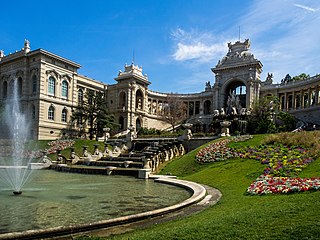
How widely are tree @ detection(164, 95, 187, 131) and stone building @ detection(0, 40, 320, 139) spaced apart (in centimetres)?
134

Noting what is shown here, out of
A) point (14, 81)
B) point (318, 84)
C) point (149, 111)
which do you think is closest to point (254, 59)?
point (318, 84)

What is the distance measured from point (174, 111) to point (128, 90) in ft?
37.1

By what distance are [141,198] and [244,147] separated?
12517 mm

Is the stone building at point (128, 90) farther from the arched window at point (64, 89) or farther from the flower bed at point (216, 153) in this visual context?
the flower bed at point (216, 153)

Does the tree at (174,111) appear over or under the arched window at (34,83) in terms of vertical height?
under

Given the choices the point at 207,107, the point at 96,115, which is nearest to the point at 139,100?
the point at 207,107

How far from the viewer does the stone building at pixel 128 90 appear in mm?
49188

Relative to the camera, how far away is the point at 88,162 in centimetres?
2816

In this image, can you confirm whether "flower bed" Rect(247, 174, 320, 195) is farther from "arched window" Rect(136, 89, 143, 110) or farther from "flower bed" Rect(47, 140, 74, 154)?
"arched window" Rect(136, 89, 143, 110)

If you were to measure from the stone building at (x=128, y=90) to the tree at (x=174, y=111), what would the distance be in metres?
1.34

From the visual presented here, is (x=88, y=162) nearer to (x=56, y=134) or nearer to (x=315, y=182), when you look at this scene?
(x=315, y=182)

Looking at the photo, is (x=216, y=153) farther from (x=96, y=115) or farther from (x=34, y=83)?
(x=34, y=83)

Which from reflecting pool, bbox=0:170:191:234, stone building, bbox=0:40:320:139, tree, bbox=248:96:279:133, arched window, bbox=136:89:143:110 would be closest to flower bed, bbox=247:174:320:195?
reflecting pool, bbox=0:170:191:234

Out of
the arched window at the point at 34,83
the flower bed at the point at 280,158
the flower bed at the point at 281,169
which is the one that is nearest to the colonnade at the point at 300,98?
the flower bed at the point at 280,158
